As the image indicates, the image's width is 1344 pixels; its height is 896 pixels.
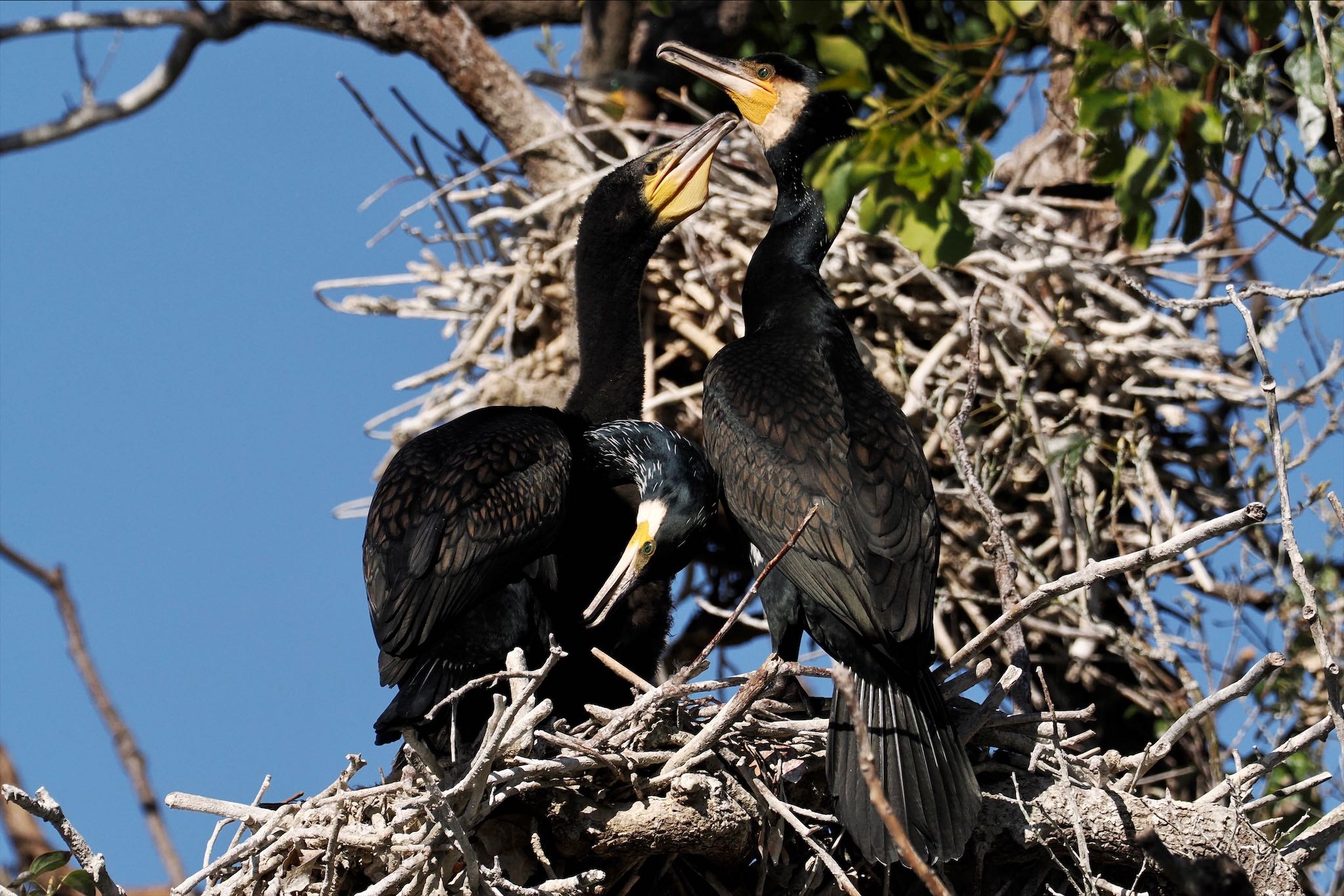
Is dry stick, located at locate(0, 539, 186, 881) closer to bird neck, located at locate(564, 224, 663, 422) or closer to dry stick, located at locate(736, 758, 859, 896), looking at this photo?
dry stick, located at locate(736, 758, 859, 896)

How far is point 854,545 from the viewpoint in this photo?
3111 millimetres

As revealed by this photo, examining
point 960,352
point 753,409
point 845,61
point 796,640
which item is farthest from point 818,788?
point 960,352

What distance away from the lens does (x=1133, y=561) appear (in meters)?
2.75

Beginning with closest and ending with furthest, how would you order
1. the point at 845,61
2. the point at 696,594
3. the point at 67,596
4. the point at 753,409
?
the point at 67,596, the point at 845,61, the point at 753,409, the point at 696,594

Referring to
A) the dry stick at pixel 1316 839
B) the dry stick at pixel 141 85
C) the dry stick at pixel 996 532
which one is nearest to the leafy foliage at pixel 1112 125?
the dry stick at pixel 996 532

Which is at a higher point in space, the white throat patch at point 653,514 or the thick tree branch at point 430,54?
the thick tree branch at point 430,54

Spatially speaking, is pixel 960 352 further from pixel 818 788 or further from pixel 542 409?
pixel 818 788

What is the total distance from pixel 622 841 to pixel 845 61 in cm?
160

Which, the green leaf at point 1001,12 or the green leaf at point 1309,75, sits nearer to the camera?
the green leaf at point 1001,12

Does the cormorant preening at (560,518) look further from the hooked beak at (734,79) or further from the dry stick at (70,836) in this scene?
the dry stick at (70,836)

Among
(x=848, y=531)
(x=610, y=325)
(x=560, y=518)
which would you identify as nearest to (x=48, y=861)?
(x=560, y=518)

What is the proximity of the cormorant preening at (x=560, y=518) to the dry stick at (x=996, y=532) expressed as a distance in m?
0.62

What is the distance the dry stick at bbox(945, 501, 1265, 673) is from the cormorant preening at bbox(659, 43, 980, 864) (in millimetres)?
214

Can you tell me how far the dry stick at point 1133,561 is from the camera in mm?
2645
